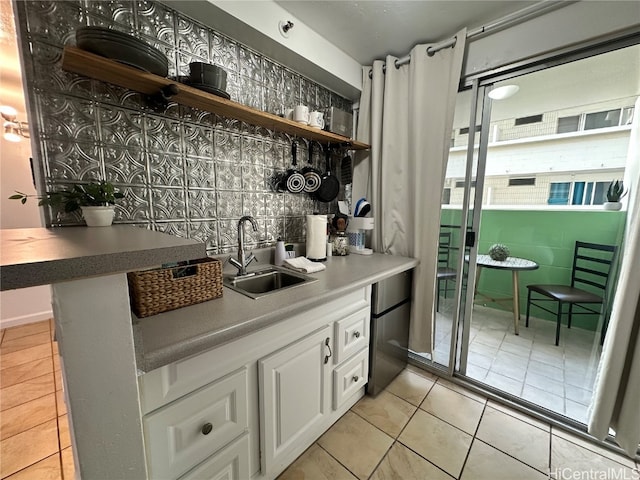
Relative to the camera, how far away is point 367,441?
1.32m

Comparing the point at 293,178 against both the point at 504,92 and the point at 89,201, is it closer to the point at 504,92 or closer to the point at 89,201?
the point at 89,201

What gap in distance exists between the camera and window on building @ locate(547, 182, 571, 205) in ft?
5.22

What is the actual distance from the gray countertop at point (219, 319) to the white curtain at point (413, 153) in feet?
2.11

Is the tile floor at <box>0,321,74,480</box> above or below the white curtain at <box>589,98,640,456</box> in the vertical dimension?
below

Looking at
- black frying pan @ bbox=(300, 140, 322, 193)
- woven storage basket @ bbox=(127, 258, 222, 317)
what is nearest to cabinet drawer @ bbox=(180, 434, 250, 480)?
woven storage basket @ bbox=(127, 258, 222, 317)

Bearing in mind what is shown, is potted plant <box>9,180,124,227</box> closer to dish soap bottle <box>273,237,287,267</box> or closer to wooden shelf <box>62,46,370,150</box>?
wooden shelf <box>62,46,370,150</box>

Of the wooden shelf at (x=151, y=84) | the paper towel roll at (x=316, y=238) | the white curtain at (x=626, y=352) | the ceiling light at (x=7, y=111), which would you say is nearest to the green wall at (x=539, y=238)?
the white curtain at (x=626, y=352)

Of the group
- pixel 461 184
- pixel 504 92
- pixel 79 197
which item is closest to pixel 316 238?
pixel 461 184

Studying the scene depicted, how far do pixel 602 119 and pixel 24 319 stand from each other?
15.4 ft

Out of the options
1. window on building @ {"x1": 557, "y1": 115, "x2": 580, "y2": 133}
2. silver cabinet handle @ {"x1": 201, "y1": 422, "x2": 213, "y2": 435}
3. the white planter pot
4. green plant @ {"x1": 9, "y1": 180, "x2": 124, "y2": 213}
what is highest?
window on building @ {"x1": 557, "y1": 115, "x2": 580, "y2": 133}

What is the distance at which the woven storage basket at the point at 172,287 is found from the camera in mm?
825

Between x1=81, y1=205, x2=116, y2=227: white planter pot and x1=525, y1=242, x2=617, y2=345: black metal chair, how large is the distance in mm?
2399

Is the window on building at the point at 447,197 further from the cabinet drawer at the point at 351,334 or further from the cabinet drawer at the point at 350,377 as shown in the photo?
the cabinet drawer at the point at 350,377

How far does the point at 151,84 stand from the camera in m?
0.98
